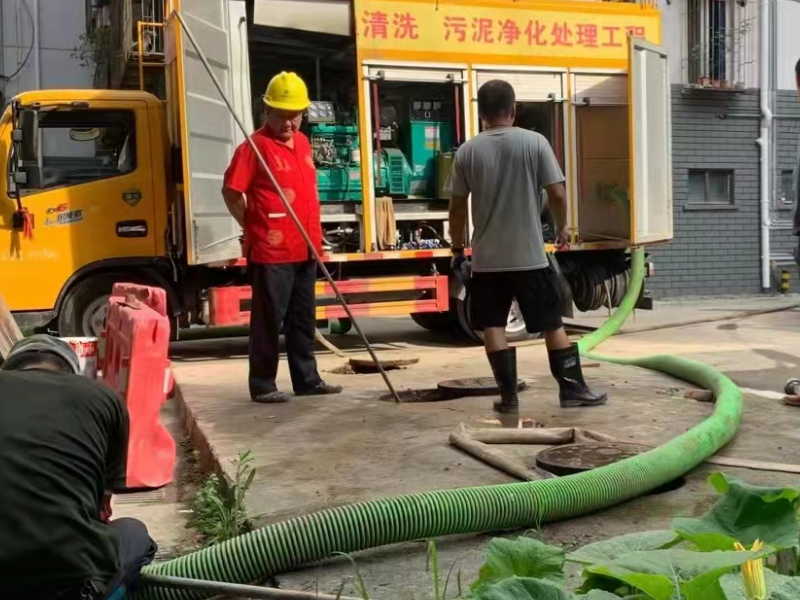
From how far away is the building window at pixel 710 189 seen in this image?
15.0 m

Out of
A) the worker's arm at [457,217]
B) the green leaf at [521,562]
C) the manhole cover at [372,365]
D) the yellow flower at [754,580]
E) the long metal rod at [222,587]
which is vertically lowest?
the manhole cover at [372,365]

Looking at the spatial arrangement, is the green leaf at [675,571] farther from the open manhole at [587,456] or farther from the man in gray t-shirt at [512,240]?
the man in gray t-shirt at [512,240]

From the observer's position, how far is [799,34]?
15.3 m

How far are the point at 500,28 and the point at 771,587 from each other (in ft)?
24.9

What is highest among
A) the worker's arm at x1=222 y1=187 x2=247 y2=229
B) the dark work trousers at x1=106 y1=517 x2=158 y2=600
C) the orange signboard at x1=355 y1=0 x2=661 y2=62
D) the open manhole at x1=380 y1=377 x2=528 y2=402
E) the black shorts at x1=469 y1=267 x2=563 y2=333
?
the orange signboard at x1=355 y1=0 x2=661 y2=62

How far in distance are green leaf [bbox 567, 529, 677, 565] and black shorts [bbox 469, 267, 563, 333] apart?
257 centimetres

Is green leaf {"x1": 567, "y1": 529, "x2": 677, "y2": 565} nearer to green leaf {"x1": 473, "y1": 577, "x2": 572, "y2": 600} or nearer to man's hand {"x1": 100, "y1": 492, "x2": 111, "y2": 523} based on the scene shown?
green leaf {"x1": 473, "y1": 577, "x2": 572, "y2": 600}

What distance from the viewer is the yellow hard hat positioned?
17.1 feet

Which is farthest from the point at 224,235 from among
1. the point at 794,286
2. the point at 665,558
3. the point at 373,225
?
the point at 794,286

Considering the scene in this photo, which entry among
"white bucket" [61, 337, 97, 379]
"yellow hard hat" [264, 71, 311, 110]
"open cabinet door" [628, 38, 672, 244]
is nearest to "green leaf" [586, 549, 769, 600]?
"white bucket" [61, 337, 97, 379]

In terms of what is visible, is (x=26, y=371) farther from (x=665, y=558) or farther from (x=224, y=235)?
(x=224, y=235)

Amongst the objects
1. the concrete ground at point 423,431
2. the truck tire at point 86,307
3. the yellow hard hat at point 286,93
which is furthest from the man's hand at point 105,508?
the truck tire at point 86,307

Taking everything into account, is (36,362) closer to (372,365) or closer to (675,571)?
(675,571)

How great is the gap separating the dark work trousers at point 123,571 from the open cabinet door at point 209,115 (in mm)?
5120
